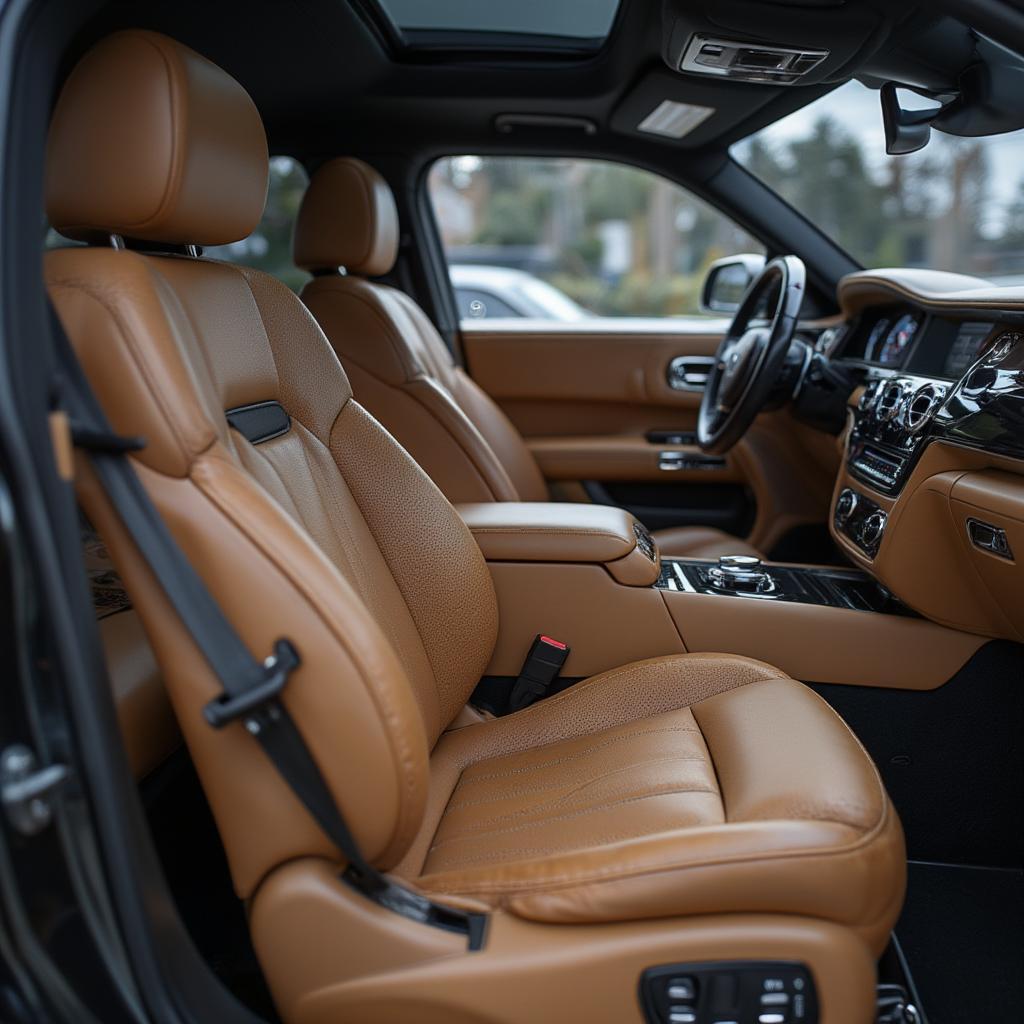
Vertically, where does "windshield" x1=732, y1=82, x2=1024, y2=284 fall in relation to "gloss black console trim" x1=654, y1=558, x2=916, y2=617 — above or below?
below

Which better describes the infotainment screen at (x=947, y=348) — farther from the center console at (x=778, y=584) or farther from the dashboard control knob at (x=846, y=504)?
the center console at (x=778, y=584)

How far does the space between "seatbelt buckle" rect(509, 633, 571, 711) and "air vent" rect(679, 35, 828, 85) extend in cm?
118

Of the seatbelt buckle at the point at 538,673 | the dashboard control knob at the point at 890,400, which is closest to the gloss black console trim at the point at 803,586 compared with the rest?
the seatbelt buckle at the point at 538,673

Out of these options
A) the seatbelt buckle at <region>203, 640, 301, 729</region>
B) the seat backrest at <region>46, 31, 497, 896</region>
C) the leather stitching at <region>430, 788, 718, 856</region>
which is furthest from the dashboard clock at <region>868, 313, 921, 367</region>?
the seatbelt buckle at <region>203, 640, 301, 729</region>

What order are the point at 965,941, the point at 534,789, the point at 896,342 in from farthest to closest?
1. the point at 896,342
2. the point at 965,941
3. the point at 534,789

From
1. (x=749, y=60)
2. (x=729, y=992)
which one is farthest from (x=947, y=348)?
(x=729, y=992)

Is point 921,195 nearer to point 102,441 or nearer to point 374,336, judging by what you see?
point 374,336

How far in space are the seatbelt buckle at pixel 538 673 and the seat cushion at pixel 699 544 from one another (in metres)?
0.87

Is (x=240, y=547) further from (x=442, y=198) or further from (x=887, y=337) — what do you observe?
(x=442, y=198)

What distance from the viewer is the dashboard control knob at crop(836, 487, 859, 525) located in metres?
2.05

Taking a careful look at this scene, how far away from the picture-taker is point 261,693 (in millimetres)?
1013

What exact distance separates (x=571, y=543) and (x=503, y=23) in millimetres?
1324

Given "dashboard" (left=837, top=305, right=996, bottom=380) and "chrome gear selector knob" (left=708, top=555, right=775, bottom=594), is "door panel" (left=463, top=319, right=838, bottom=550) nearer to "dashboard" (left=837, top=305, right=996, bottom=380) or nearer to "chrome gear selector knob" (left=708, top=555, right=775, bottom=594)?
"dashboard" (left=837, top=305, right=996, bottom=380)

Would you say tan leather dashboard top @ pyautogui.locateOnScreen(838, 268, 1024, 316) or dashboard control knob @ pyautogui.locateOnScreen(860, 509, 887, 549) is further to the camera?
dashboard control knob @ pyautogui.locateOnScreen(860, 509, 887, 549)
